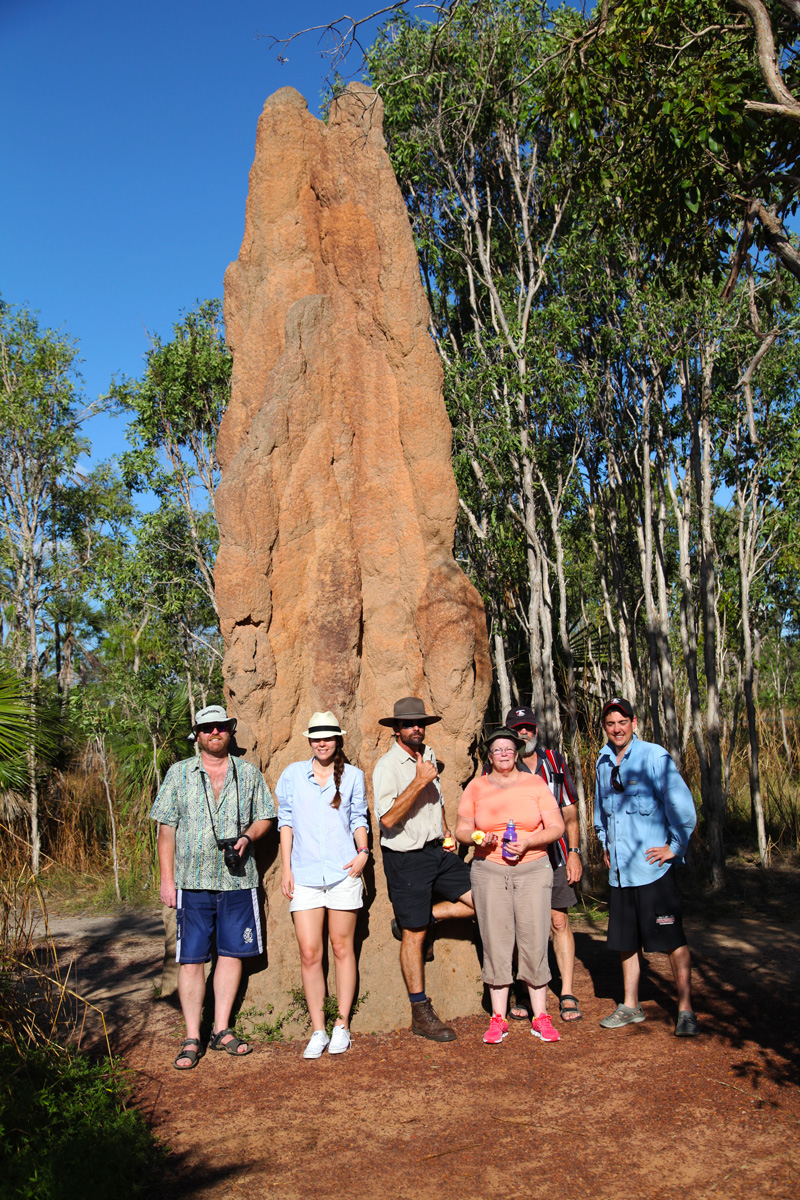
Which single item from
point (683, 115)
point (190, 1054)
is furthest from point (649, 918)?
point (683, 115)

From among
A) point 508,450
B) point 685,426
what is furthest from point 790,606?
point 508,450

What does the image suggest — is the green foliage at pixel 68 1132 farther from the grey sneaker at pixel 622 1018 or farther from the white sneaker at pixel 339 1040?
the grey sneaker at pixel 622 1018

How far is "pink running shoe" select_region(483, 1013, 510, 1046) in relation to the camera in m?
4.80

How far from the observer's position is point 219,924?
4.93m

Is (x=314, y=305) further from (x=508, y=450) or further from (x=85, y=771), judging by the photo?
(x=85, y=771)

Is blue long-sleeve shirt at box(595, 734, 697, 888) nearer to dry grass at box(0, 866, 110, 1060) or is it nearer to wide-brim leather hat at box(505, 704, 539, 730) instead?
wide-brim leather hat at box(505, 704, 539, 730)

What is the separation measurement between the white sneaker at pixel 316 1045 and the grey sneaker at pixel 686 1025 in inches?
73.4

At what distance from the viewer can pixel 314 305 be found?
5.97 meters

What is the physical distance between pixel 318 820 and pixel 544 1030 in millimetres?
1649

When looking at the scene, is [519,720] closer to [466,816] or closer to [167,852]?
[466,816]

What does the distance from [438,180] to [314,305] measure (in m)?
8.52

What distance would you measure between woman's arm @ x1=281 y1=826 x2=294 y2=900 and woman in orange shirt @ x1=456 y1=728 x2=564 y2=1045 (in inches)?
36.7

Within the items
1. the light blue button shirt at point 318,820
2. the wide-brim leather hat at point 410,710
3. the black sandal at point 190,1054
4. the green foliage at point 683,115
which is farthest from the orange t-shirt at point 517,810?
the green foliage at point 683,115

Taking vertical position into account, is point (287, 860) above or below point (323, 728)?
below
